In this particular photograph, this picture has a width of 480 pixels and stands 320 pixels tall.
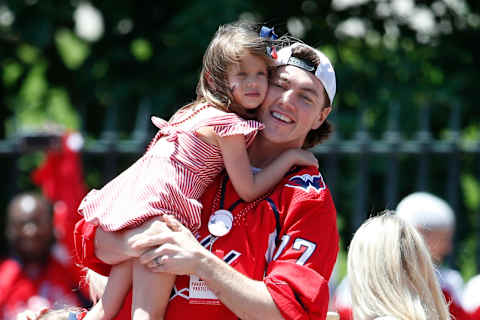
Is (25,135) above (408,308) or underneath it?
underneath

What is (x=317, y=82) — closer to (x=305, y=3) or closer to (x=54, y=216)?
(x=54, y=216)

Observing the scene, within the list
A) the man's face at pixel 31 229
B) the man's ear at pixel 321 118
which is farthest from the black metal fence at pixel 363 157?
the man's ear at pixel 321 118

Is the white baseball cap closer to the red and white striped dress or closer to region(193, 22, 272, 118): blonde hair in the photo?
region(193, 22, 272, 118): blonde hair

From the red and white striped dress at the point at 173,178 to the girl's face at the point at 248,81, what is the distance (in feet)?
0.25

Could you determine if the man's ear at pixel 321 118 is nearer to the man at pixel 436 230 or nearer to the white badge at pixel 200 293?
the white badge at pixel 200 293

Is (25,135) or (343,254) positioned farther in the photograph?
(343,254)

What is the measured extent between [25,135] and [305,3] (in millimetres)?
3009

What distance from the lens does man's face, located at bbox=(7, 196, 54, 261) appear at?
5.33 m

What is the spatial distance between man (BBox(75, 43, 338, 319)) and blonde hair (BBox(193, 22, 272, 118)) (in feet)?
0.32

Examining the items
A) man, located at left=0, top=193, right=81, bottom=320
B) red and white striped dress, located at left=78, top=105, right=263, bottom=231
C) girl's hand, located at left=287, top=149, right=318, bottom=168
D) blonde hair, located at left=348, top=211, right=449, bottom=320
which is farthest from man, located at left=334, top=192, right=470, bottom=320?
man, located at left=0, top=193, right=81, bottom=320

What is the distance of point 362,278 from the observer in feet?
9.21

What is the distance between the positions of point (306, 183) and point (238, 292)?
441mm

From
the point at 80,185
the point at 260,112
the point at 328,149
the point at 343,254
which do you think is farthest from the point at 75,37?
the point at 260,112

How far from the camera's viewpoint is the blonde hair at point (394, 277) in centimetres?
274
